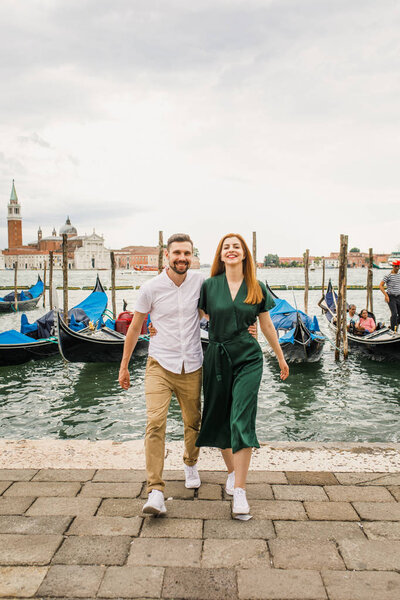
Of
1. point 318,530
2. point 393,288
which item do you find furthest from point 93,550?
point 393,288

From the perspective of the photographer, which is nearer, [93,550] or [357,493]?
[93,550]

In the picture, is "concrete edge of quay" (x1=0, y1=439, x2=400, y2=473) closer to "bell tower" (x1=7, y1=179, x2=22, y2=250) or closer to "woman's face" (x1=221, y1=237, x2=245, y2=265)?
"woman's face" (x1=221, y1=237, x2=245, y2=265)

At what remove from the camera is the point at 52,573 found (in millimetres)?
1587

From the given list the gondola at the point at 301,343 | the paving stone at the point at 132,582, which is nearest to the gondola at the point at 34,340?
the gondola at the point at 301,343

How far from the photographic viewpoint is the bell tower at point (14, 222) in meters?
105

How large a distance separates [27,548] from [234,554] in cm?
75

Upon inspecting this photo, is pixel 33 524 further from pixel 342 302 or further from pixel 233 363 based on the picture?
pixel 342 302

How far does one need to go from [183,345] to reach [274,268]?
388ft

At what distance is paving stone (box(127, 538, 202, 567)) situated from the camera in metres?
1.64

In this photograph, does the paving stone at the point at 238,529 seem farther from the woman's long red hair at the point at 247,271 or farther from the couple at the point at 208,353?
the woman's long red hair at the point at 247,271

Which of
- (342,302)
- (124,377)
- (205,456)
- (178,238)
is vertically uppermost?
(178,238)

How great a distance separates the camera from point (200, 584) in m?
1.53

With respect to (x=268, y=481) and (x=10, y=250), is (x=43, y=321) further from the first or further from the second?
(x=10, y=250)

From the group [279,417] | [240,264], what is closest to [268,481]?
[240,264]
